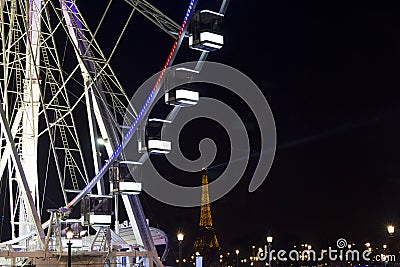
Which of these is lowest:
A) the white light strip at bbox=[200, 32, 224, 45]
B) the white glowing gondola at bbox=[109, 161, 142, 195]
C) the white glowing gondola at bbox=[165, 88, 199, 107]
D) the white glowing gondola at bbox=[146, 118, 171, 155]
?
the white glowing gondola at bbox=[109, 161, 142, 195]

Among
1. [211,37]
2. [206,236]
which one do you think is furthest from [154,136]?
[206,236]

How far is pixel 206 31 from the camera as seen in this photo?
23156 mm

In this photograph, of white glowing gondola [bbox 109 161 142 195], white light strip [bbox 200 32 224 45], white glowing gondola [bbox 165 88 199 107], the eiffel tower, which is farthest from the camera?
the eiffel tower

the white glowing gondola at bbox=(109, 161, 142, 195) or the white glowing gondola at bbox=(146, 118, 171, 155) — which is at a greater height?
the white glowing gondola at bbox=(146, 118, 171, 155)

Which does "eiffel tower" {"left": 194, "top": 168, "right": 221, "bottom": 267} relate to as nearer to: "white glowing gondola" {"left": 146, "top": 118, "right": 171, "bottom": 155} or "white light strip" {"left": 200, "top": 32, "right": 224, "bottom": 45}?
"white glowing gondola" {"left": 146, "top": 118, "right": 171, "bottom": 155}

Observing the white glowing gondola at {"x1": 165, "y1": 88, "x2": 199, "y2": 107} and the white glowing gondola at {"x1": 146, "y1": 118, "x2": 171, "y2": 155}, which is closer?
the white glowing gondola at {"x1": 165, "y1": 88, "x2": 199, "y2": 107}

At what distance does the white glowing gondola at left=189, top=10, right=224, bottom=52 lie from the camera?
23.1m

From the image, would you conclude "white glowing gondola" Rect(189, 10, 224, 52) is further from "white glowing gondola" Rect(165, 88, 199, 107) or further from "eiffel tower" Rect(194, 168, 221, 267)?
"eiffel tower" Rect(194, 168, 221, 267)

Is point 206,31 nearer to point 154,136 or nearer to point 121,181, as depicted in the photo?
point 154,136

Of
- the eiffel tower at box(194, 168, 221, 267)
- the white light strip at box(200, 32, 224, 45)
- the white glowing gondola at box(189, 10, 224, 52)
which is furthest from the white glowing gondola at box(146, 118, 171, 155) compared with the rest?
the eiffel tower at box(194, 168, 221, 267)

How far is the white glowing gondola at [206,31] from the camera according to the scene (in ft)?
75.9

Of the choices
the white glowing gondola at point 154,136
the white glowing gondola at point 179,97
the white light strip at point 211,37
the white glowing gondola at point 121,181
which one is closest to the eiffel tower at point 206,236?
the white glowing gondola at point 121,181

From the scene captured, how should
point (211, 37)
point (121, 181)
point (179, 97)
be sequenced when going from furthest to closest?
point (121, 181) → point (179, 97) → point (211, 37)

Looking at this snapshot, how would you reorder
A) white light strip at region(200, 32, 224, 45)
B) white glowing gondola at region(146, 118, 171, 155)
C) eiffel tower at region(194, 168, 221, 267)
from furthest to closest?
eiffel tower at region(194, 168, 221, 267) < white glowing gondola at region(146, 118, 171, 155) < white light strip at region(200, 32, 224, 45)
